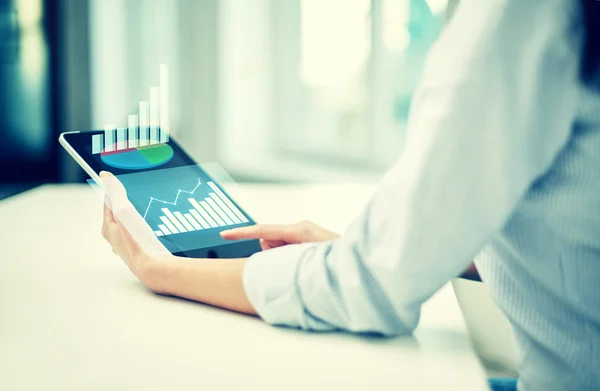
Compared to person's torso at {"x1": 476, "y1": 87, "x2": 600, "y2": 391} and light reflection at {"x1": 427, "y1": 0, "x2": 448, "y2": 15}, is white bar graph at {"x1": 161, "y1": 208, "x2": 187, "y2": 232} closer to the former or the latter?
person's torso at {"x1": 476, "y1": 87, "x2": 600, "y2": 391}

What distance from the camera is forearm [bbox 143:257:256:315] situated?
60 centimetres

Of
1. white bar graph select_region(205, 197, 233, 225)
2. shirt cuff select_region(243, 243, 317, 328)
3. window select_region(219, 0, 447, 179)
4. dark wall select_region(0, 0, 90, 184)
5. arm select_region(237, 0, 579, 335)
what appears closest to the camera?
arm select_region(237, 0, 579, 335)

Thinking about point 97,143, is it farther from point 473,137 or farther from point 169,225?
point 473,137

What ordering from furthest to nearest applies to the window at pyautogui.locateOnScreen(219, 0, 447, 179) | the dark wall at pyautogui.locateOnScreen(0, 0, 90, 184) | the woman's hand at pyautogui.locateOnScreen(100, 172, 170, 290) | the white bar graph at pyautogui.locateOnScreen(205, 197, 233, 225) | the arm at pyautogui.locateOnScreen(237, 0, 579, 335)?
the window at pyautogui.locateOnScreen(219, 0, 447, 179) → the dark wall at pyautogui.locateOnScreen(0, 0, 90, 184) → the white bar graph at pyautogui.locateOnScreen(205, 197, 233, 225) → the woman's hand at pyautogui.locateOnScreen(100, 172, 170, 290) → the arm at pyautogui.locateOnScreen(237, 0, 579, 335)

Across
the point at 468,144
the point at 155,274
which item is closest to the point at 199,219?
the point at 155,274

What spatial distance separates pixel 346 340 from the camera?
554 mm

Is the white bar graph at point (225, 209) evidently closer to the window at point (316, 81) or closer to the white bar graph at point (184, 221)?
the white bar graph at point (184, 221)

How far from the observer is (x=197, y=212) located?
771 mm

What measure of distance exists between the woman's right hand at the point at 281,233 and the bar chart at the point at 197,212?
49mm

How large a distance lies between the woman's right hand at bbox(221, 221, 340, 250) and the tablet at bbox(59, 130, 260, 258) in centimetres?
4

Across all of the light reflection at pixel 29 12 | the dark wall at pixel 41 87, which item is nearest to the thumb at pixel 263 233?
the dark wall at pixel 41 87

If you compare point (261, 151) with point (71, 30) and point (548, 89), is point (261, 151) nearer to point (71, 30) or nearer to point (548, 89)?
point (71, 30)

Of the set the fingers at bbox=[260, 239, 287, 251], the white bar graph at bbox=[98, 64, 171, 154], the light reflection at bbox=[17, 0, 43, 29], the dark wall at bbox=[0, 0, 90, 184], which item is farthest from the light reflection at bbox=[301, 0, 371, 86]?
the fingers at bbox=[260, 239, 287, 251]

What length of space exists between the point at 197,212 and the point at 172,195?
0.04m
